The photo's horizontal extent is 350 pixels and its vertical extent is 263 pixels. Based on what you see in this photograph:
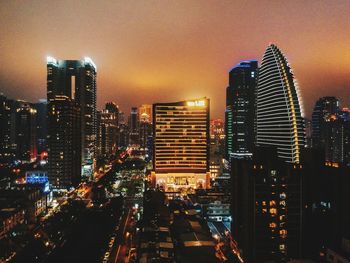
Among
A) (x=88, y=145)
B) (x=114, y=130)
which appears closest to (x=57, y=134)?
(x=88, y=145)

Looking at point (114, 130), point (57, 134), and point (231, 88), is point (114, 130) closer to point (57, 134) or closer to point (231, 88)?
point (231, 88)

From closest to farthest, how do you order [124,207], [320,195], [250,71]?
[320,195] → [124,207] → [250,71]

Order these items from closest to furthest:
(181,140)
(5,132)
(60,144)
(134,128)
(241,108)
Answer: (60,144) < (181,140) < (5,132) < (241,108) < (134,128)

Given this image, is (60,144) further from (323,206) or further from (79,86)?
(323,206)

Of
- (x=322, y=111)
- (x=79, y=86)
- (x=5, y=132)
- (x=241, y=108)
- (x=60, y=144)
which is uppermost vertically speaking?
(x=79, y=86)

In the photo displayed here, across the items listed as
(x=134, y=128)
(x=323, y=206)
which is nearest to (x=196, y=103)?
(x=323, y=206)

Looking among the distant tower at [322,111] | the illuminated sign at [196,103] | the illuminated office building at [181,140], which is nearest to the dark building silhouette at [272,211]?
the illuminated office building at [181,140]
